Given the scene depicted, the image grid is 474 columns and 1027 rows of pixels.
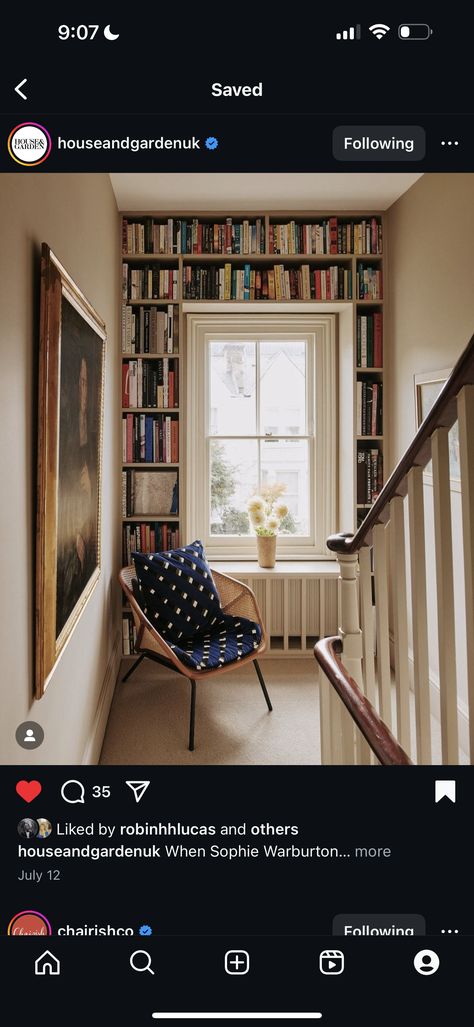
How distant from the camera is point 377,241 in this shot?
3.46 metres

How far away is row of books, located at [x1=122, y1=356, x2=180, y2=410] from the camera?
11.5ft

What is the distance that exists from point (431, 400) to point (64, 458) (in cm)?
193

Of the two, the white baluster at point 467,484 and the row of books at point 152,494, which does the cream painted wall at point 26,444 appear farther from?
the row of books at point 152,494

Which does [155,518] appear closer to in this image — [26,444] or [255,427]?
[255,427]

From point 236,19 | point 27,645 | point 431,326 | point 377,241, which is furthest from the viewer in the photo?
point 377,241

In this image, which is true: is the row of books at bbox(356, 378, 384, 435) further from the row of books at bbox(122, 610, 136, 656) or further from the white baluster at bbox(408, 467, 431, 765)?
the white baluster at bbox(408, 467, 431, 765)

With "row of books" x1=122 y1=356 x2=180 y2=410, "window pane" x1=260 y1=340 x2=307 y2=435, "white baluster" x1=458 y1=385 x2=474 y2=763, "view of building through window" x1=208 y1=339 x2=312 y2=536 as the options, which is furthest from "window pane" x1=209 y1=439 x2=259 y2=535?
"white baluster" x1=458 y1=385 x2=474 y2=763

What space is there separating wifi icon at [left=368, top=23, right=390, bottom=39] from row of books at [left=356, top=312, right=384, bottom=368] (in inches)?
120
